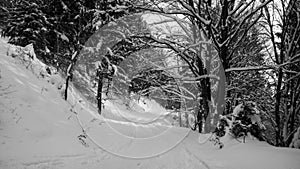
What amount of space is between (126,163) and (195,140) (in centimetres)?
262

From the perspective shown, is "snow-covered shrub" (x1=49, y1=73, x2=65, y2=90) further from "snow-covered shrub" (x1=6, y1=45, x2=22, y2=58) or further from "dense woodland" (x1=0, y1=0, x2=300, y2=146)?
"snow-covered shrub" (x1=6, y1=45, x2=22, y2=58)

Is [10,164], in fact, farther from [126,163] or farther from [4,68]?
[4,68]

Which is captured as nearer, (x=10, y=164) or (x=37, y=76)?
(x=10, y=164)

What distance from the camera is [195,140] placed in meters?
7.32

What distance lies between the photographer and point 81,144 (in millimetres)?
6301

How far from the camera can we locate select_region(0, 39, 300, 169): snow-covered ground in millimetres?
4531

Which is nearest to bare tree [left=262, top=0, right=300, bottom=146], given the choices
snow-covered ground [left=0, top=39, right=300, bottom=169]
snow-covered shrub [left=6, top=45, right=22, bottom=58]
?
snow-covered ground [left=0, top=39, right=300, bottom=169]

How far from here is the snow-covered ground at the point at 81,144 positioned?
14.9 feet

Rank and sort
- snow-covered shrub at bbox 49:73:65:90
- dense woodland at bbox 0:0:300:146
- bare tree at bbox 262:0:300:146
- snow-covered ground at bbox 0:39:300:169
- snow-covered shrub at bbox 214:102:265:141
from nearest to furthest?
snow-covered ground at bbox 0:39:300:169 → snow-covered shrub at bbox 214:102:265:141 → bare tree at bbox 262:0:300:146 → dense woodland at bbox 0:0:300:146 → snow-covered shrub at bbox 49:73:65:90

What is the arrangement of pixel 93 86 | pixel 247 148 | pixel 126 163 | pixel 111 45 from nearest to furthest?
pixel 247 148 → pixel 126 163 → pixel 111 45 → pixel 93 86

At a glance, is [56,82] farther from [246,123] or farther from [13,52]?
[246,123]

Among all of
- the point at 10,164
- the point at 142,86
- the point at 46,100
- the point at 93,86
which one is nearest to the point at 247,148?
the point at 10,164

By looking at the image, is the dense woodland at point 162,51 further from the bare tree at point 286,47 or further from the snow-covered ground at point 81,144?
the snow-covered ground at point 81,144

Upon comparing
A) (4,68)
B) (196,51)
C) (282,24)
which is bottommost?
(4,68)
